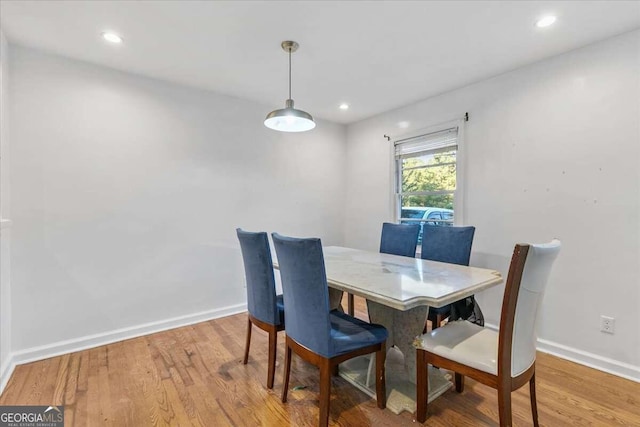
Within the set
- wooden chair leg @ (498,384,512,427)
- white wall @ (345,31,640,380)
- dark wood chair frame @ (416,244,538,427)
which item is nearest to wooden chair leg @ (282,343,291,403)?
dark wood chair frame @ (416,244,538,427)

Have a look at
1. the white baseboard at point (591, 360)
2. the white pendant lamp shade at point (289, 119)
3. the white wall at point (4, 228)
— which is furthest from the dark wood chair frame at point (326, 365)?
the white wall at point (4, 228)

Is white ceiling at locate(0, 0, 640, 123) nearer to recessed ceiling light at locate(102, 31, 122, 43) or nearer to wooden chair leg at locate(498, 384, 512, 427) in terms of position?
recessed ceiling light at locate(102, 31, 122, 43)

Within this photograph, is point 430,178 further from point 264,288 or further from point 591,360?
point 264,288

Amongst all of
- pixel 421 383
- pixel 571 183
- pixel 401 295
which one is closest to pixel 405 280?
pixel 401 295

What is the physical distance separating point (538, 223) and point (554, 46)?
1.41 m

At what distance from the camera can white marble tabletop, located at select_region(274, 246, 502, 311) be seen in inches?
59.3

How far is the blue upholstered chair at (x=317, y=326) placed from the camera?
157 cm

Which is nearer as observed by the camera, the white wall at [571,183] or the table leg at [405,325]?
the table leg at [405,325]

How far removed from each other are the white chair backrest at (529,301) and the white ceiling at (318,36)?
1.58 meters

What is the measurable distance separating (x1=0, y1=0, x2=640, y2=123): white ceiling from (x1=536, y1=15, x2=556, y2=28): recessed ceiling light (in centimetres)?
4

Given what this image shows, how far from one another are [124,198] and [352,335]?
2442 millimetres

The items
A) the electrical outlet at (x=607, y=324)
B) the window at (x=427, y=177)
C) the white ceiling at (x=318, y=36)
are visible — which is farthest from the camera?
the window at (x=427, y=177)
